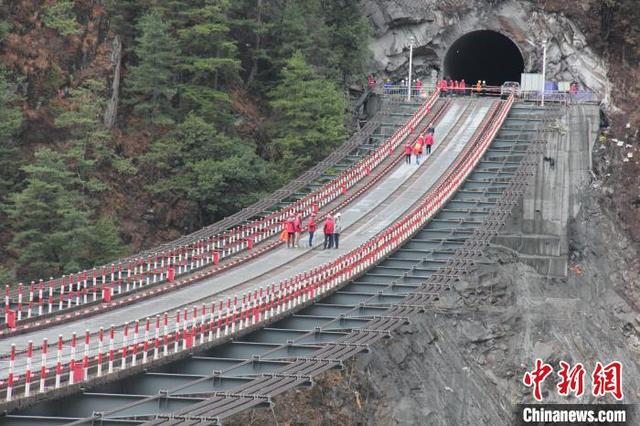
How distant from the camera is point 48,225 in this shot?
156 ft

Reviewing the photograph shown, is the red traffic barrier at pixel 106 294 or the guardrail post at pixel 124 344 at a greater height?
the red traffic barrier at pixel 106 294

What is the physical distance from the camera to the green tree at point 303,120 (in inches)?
2286

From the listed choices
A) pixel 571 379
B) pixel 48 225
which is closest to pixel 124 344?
pixel 48 225

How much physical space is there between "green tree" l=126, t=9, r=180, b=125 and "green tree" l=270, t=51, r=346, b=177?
5.21 meters

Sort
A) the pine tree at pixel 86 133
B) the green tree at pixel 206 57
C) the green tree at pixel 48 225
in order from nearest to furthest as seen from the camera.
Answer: the green tree at pixel 48 225
the pine tree at pixel 86 133
the green tree at pixel 206 57

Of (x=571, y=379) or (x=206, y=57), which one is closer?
(x=571, y=379)

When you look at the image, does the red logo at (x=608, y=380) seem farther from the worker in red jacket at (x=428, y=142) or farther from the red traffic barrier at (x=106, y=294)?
the red traffic barrier at (x=106, y=294)

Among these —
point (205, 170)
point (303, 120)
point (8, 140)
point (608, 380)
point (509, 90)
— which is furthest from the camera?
point (509, 90)

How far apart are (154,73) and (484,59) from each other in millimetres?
35224

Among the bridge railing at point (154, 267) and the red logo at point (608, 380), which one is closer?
the bridge railing at point (154, 267)

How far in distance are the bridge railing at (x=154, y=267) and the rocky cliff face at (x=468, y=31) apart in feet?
60.1

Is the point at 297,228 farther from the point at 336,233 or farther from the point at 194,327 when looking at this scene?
the point at 194,327

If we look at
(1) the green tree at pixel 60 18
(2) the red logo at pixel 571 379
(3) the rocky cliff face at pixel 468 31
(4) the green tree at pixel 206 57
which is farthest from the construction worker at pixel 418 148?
(1) the green tree at pixel 60 18

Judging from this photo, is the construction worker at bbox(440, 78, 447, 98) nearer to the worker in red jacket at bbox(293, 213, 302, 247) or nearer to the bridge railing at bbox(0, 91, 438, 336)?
the bridge railing at bbox(0, 91, 438, 336)
